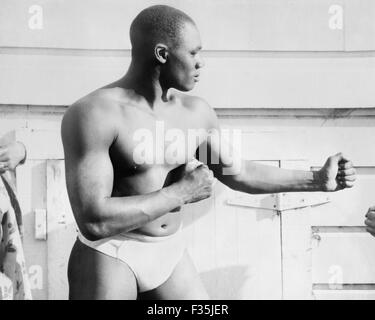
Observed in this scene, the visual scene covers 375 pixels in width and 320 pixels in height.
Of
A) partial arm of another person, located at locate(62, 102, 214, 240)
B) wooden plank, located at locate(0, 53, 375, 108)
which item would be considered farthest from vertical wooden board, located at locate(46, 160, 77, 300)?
partial arm of another person, located at locate(62, 102, 214, 240)

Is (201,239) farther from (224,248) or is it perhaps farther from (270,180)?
(270,180)

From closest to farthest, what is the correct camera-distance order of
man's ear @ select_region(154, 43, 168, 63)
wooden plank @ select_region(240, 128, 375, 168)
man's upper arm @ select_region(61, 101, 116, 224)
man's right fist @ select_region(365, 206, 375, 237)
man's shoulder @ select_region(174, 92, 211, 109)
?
man's upper arm @ select_region(61, 101, 116, 224) → man's ear @ select_region(154, 43, 168, 63) → man's shoulder @ select_region(174, 92, 211, 109) → man's right fist @ select_region(365, 206, 375, 237) → wooden plank @ select_region(240, 128, 375, 168)

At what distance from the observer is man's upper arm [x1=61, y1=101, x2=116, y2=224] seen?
1320 millimetres

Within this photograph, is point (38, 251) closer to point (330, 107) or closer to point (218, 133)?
point (218, 133)

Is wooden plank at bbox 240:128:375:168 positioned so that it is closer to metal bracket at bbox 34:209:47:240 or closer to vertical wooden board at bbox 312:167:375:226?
vertical wooden board at bbox 312:167:375:226

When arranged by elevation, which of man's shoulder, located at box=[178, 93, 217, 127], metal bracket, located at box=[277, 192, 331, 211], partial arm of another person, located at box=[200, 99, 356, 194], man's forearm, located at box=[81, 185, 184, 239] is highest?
man's shoulder, located at box=[178, 93, 217, 127]

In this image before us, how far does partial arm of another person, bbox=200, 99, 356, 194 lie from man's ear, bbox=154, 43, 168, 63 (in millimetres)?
242

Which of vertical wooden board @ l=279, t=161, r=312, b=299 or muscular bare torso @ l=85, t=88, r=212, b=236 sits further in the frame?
vertical wooden board @ l=279, t=161, r=312, b=299

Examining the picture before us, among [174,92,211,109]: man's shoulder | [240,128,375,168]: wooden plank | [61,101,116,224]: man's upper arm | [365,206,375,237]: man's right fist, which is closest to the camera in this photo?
[61,101,116,224]: man's upper arm

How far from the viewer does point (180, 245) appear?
1.51 meters

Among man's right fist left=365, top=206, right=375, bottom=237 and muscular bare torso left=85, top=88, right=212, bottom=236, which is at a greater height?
muscular bare torso left=85, top=88, right=212, bottom=236

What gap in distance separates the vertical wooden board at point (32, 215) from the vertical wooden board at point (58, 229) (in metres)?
0.02
